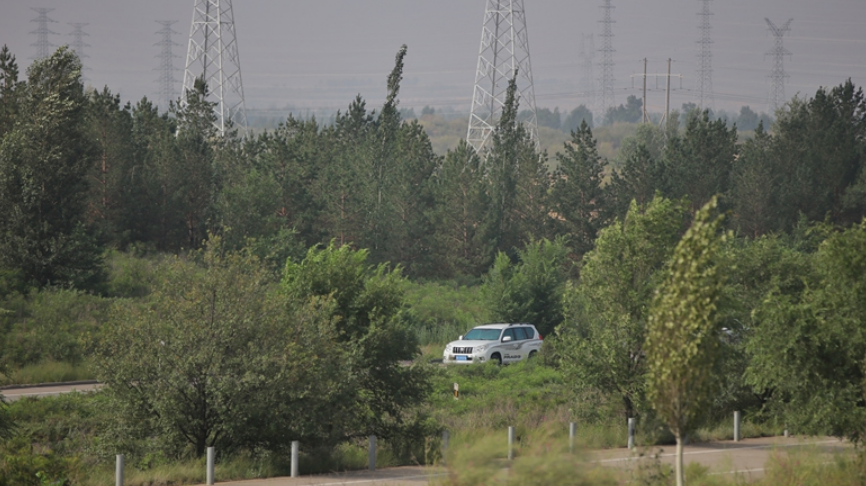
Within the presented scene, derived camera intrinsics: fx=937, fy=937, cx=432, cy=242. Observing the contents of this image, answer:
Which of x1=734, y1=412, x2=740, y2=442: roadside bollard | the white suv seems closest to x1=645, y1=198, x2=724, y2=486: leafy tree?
x1=734, y1=412, x2=740, y2=442: roadside bollard

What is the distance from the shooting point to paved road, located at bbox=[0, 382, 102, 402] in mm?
25742

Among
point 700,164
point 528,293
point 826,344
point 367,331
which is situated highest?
point 700,164

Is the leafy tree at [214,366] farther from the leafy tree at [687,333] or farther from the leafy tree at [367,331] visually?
the leafy tree at [687,333]

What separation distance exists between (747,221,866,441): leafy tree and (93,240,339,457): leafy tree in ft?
27.8

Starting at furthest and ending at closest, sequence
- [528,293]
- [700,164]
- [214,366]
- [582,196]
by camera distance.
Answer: [700,164]
[582,196]
[528,293]
[214,366]

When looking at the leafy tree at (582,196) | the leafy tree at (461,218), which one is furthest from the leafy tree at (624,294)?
the leafy tree at (582,196)

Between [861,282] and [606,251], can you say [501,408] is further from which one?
[861,282]

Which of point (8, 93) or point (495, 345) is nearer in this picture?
point (495, 345)

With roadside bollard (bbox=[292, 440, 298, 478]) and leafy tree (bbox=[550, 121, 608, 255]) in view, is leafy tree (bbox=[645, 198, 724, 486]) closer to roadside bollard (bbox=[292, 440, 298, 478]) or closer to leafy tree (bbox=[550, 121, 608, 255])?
roadside bollard (bbox=[292, 440, 298, 478])

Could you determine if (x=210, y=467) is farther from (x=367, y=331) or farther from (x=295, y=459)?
(x=367, y=331)

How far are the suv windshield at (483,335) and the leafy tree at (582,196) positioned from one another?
2456 cm

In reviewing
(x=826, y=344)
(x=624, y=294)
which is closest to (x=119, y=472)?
(x=624, y=294)

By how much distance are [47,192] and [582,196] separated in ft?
106

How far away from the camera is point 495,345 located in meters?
33.7
